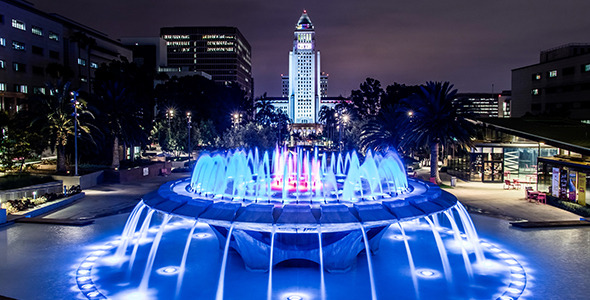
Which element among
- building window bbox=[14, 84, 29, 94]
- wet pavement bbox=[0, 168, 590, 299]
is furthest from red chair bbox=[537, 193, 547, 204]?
building window bbox=[14, 84, 29, 94]

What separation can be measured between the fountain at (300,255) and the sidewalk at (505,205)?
6.87m

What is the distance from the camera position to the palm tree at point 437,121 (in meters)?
33.0

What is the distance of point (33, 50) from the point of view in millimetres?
54344

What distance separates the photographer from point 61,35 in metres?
60.3

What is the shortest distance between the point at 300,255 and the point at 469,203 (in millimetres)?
16542

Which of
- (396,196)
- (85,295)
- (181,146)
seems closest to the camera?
(85,295)

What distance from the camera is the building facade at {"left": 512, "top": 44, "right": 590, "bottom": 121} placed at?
2303 inches

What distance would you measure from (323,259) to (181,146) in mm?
44308

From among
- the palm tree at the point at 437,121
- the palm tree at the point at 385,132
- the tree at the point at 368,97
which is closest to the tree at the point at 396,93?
the tree at the point at 368,97

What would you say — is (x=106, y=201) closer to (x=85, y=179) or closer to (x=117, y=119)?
(x=85, y=179)

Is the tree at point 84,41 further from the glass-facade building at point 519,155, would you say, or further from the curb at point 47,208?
the glass-facade building at point 519,155

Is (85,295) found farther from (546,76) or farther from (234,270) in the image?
(546,76)

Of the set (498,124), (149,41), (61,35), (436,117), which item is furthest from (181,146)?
(149,41)

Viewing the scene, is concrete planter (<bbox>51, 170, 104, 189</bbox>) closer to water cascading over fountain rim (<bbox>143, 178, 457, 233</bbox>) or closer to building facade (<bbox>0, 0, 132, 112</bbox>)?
building facade (<bbox>0, 0, 132, 112</bbox>)
